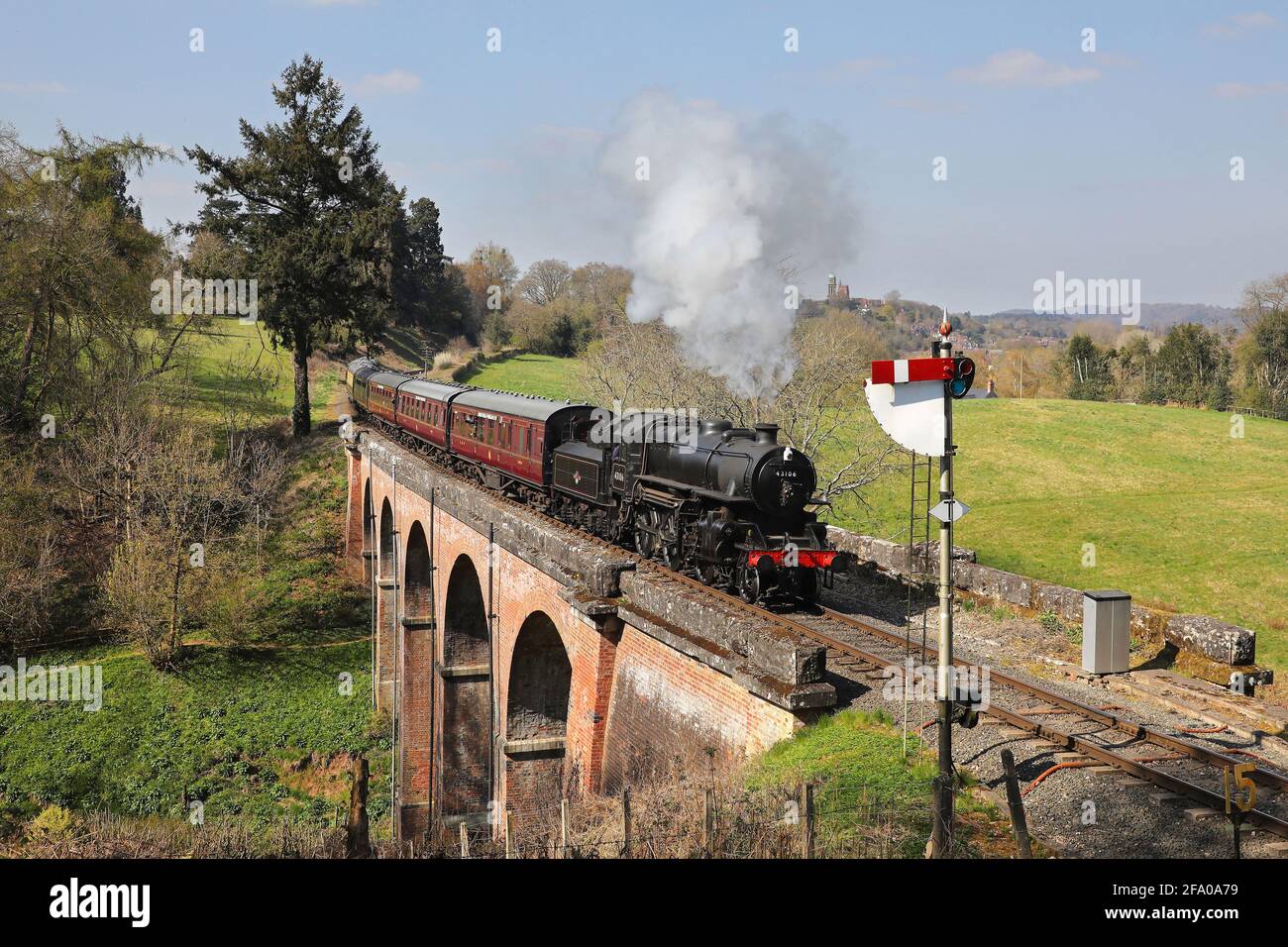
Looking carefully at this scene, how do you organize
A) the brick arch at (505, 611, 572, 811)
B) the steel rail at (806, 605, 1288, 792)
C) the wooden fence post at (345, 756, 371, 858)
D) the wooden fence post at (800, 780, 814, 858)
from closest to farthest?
the wooden fence post at (800, 780, 814, 858) → the steel rail at (806, 605, 1288, 792) → the wooden fence post at (345, 756, 371, 858) → the brick arch at (505, 611, 572, 811)

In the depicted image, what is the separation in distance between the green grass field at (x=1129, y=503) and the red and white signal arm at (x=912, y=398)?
15.6m

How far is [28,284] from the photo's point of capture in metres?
33.0

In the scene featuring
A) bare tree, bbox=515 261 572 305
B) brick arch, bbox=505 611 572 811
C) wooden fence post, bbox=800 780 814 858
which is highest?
bare tree, bbox=515 261 572 305

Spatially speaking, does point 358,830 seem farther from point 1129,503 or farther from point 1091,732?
point 1129,503

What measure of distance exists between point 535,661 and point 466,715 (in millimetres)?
7640

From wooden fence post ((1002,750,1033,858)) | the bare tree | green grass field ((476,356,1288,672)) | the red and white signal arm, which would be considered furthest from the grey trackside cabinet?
the bare tree

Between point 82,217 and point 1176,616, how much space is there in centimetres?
3536

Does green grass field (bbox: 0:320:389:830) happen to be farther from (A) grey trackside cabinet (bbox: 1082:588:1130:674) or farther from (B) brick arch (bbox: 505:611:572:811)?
(A) grey trackside cabinet (bbox: 1082:588:1130:674)

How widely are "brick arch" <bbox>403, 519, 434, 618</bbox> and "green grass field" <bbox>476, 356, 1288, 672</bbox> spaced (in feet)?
45.8

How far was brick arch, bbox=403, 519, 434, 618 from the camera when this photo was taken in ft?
92.7

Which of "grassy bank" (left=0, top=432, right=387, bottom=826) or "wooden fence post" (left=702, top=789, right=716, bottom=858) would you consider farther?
"grassy bank" (left=0, top=432, right=387, bottom=826)

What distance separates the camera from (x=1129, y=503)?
3688 cm

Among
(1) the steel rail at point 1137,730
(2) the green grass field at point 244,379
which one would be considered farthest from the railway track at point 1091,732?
(2) the green grass field at point 244,379
